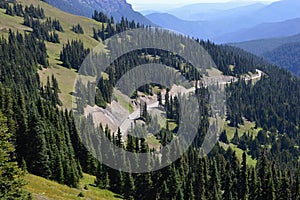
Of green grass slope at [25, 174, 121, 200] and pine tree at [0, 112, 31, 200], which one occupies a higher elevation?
pine tree at [0, 112, 31, 200]

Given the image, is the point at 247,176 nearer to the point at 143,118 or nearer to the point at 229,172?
the point at 229,172

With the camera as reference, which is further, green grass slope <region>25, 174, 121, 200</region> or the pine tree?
green grass slope <region>25, 174, 121, 200</region>

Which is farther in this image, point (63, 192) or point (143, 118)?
point (143, 118)

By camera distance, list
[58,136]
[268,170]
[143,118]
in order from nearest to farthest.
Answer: [58,136]
[268,170]
[143,118]

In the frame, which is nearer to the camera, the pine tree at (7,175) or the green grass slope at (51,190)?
the pine tree at (7,175)

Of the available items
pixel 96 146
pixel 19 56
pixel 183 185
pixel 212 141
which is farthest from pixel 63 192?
pixel 212 141

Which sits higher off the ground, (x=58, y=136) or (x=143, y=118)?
(x=58, y=136)

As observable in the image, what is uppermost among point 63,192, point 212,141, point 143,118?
point 63,192

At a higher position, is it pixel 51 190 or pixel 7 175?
pixel 7 175

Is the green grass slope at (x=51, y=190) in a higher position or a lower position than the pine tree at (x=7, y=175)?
lower

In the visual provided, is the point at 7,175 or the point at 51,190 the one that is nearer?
the point at 7,175

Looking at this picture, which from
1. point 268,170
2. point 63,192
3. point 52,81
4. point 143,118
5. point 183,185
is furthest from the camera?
point 143,118
